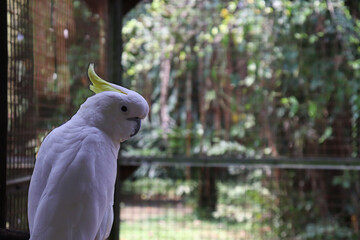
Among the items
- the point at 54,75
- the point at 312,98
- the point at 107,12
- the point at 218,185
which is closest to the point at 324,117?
the point at 312,98

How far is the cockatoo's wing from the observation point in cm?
81

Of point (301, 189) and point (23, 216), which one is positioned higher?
point (23, 216)

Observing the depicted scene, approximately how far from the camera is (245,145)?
2.36m

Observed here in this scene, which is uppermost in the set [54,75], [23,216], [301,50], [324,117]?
[301,50]

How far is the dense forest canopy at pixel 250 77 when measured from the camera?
90.5 inches

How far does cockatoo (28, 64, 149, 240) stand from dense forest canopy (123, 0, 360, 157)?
143 centimetres

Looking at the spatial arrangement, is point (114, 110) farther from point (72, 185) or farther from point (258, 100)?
point (258, 100)

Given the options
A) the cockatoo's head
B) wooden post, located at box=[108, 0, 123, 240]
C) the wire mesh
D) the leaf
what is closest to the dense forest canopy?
the leaf

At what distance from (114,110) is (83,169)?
0.15 meters

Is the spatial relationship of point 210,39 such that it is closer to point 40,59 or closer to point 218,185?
point 218,185

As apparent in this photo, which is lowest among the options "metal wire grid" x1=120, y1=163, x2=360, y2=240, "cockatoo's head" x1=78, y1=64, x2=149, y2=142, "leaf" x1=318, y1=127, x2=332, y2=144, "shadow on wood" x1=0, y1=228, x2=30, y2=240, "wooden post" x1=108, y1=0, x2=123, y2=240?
"metal wire grid" x1=120, y1=163, x2=360, y2=240

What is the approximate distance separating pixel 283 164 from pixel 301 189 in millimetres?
496

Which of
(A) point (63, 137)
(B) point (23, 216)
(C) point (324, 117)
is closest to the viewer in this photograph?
(A) point (63, 137)

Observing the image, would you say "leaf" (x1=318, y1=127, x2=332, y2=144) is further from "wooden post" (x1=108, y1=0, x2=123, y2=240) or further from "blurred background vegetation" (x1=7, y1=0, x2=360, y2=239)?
"wooden post" (x1=108, y1=0, x2=123, y2=240)
